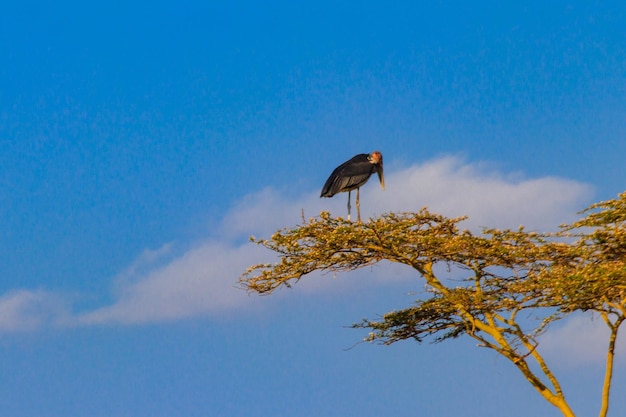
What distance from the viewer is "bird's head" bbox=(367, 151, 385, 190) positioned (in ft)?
94.5

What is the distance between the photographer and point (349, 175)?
2823 cm

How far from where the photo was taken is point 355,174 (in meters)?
28.3

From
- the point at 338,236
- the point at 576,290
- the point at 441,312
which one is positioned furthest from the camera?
the point at 441,312

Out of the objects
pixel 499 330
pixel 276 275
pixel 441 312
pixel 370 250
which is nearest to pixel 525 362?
pixel 499 330

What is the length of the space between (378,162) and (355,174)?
945mm

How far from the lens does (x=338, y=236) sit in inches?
974

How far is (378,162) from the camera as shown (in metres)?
28.9

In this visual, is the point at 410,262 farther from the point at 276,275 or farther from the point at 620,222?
the point at 620,222

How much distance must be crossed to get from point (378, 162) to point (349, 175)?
44.6 inches

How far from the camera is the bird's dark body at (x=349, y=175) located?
91.9 feet

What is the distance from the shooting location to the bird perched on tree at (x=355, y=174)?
28.0 meters

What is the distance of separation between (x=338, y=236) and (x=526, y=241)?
4.73m

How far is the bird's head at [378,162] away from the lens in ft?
94.5

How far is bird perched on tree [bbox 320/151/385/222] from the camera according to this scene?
28.0 m
